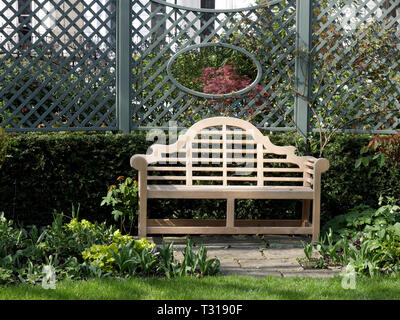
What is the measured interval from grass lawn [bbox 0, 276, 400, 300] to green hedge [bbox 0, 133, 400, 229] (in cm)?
185

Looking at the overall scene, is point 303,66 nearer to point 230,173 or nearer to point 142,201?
point 230,173

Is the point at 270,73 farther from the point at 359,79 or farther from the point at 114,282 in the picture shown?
the point at 114,282

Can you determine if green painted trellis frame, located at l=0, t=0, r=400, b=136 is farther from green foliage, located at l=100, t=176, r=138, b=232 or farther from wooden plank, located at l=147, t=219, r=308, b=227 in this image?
wooden plank, located at l=147, t=219, r=308, b=227

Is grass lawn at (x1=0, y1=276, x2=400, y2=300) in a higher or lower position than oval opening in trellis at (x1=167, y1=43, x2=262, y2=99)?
lower

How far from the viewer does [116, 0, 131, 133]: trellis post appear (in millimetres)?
5457

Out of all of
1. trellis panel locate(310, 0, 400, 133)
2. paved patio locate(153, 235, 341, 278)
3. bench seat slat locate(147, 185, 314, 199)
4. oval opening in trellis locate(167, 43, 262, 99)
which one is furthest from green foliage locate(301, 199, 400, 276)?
oval opening in trellis locate(167, 43, 262, 99)

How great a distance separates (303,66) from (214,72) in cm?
88

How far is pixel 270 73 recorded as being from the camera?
5.86m

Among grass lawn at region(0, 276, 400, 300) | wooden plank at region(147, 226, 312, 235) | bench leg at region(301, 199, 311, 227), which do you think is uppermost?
bench leg at region(301, 199, 311, 227)

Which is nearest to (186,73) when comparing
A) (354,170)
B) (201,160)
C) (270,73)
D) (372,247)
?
(270,73)

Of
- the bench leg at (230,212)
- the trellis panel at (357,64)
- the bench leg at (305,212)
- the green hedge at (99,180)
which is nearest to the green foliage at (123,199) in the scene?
the green hedge at (99,180)

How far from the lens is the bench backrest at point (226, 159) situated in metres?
5.16

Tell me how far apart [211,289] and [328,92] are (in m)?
3.05

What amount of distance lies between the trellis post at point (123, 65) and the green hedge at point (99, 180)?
247mm
